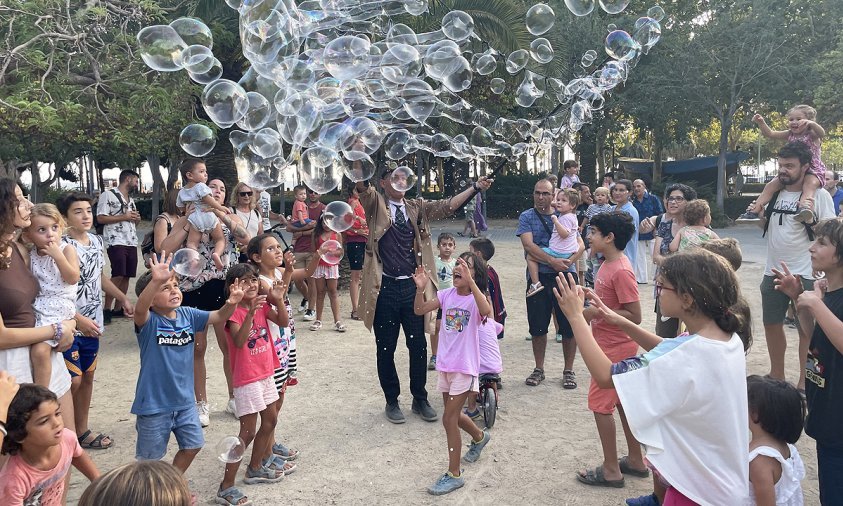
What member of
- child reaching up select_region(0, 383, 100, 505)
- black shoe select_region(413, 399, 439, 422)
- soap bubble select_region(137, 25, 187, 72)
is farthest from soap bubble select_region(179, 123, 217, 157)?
child reaching up select_region(0, 383, 100, 505)

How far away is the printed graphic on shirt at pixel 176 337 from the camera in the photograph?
3.55 meters

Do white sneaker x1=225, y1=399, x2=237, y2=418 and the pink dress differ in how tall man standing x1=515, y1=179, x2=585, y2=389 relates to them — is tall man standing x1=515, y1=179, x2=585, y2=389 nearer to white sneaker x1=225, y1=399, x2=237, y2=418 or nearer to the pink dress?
the pink dress

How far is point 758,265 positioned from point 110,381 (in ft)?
37.4

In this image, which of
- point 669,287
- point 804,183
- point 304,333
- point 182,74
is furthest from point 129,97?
point 804,183

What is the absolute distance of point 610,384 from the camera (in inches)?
90.3

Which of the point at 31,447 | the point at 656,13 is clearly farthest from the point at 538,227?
the point at 31,447

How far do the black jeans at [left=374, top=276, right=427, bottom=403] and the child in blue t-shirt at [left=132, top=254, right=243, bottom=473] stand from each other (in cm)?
168

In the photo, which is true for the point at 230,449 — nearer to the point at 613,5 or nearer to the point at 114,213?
the point at 613,5

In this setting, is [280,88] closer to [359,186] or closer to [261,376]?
[359,186]

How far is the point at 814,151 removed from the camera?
5.52 metres

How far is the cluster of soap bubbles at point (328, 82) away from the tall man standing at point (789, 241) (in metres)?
1.88

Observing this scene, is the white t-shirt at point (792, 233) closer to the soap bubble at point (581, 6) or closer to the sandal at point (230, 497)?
the soap bubble at point (581, 6)

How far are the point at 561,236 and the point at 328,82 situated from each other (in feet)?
9.01

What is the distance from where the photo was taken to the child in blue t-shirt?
11.2 feet
